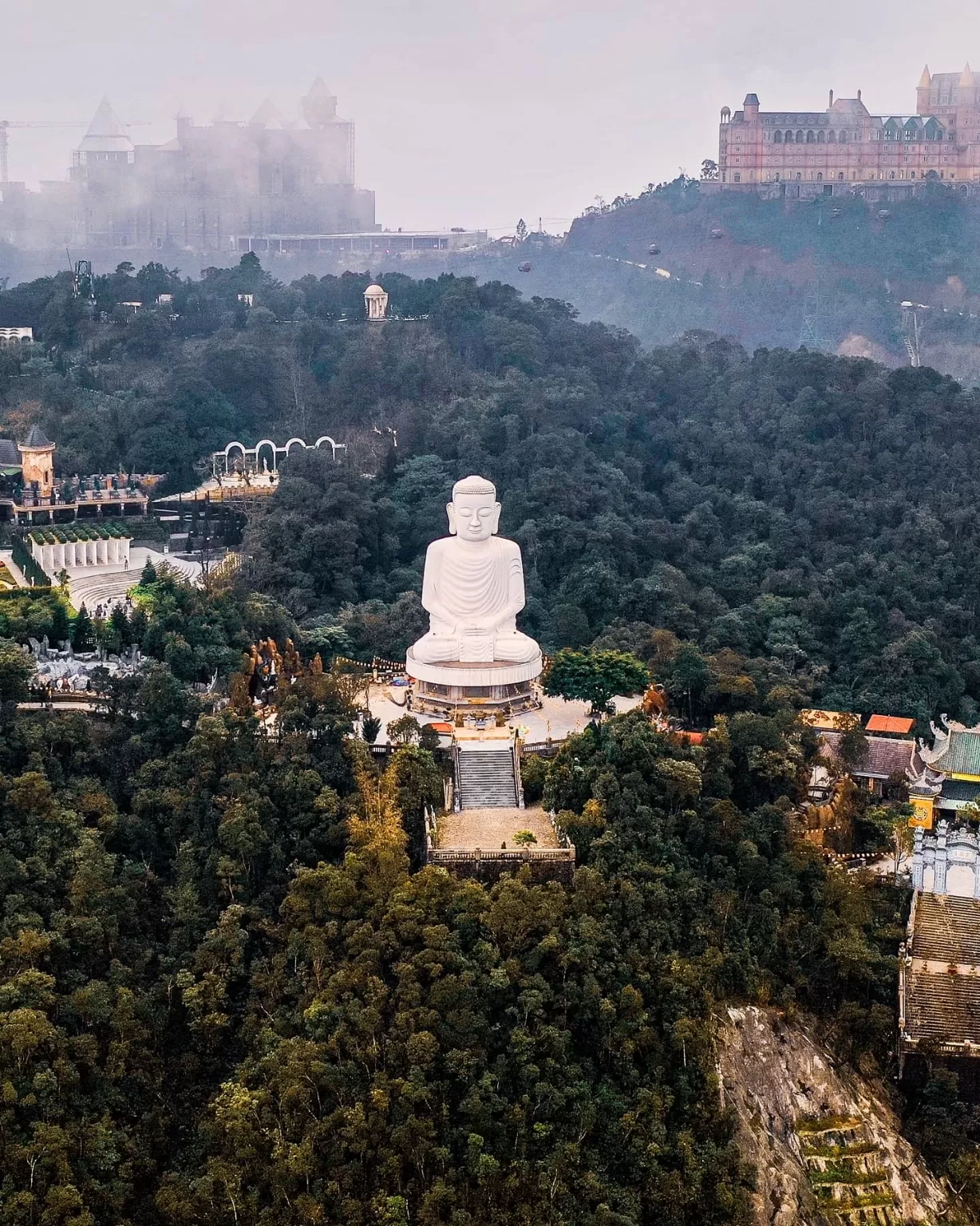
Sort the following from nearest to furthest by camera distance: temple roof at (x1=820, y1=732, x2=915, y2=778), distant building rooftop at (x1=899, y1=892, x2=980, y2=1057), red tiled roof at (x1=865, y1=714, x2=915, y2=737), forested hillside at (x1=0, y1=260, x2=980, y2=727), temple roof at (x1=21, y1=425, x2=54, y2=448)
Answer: distant building rooftop at (x1=899, y1=892, x2=980, y2=1057) → temple roof at (x1=820, y1=732, x2=915, y2=778) → red tiled roof at (x1=865, y1=714, x2=915, y2=737) → forested hillside at (x1=0, y1=260, x2=980, y2=727) → temple roof at (x1=21, y1=425, x2=54, y2=448)

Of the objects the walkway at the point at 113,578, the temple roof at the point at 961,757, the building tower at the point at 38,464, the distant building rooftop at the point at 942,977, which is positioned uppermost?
the building tower at the point at 38,464

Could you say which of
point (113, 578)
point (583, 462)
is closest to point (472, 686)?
point (113, 578)

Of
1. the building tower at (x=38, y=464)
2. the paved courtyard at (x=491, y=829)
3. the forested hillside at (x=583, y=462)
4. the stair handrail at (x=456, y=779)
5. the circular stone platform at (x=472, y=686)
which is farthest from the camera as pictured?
the building tower at (x=38, y=464)

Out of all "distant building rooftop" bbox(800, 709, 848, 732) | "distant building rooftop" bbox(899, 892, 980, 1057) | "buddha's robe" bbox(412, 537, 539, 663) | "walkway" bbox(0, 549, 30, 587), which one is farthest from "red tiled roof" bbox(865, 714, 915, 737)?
"walkway" bbox(0, 549, 30, 587)

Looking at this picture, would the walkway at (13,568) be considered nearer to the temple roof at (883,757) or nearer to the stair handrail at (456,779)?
the stair handrail at (456,779)

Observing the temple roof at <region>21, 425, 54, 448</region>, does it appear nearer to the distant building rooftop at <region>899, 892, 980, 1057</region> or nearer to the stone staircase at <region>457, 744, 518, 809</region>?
the stone staircase at <region>457, 744, 518, 809</region>

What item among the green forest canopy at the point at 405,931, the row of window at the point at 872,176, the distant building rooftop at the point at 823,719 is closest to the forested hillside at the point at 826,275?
the row of window at the point at 872,176

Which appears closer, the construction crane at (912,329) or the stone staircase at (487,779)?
the stone staircase at (487,779)

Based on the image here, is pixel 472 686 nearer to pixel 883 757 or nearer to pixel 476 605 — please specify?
pixel 476 605
